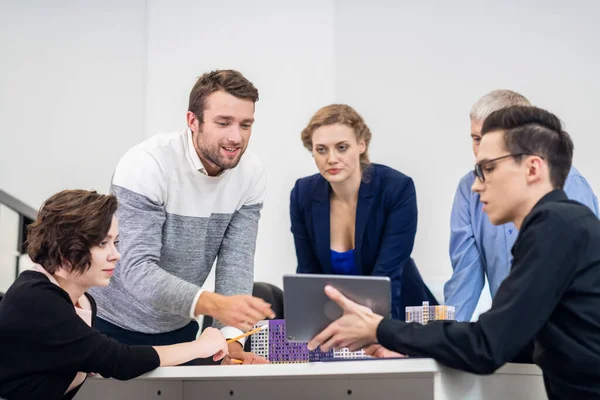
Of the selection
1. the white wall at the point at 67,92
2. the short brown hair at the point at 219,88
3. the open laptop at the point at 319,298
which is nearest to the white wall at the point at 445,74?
the white wall at the point at 67,92

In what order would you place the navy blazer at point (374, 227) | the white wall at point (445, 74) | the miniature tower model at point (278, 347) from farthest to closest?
the white wall at point (445, 74) → the navy blazer at point (374, 227) → the miniature tower model at point (278, 347)

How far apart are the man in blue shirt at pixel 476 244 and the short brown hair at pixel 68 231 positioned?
4.19ft

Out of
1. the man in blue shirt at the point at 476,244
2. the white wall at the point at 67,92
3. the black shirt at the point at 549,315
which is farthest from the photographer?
the white wall at the point at 67,92

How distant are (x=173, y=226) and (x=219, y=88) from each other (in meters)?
0.46

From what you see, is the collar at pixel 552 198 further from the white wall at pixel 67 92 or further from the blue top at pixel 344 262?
the white wall at pixel 67 92

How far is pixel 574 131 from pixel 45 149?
9.59 ft

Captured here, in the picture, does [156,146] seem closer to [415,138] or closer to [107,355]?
[107,355]

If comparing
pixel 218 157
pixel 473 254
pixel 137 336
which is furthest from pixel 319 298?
pixel 473 254

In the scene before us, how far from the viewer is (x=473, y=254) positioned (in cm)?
282

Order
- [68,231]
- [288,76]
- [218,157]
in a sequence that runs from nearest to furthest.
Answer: [68,231]
[218,157]
[288,76]

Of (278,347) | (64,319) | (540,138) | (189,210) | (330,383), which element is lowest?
(330,383)

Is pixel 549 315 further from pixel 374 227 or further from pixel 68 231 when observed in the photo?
pixel 374 227

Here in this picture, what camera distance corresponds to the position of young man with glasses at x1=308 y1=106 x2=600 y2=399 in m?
1.60

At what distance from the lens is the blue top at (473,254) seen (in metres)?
2.76
